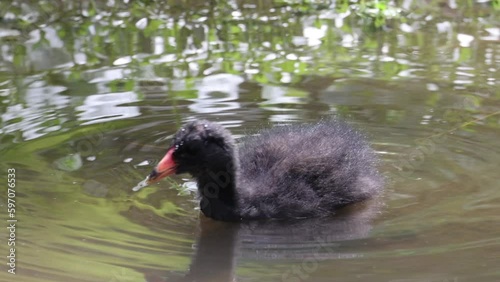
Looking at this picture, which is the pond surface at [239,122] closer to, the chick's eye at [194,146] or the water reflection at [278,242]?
the water reflection at [278,242]

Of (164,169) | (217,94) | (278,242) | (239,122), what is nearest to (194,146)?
(164,169)

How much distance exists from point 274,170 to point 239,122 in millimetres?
1399

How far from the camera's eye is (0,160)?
20.9 ft

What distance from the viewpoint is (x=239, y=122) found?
23.9 ft

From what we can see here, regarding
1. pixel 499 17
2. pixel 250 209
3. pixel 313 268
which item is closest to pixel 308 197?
pixel 250 209

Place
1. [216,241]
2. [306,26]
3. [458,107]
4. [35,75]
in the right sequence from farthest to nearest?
1. [306,26]
2. [35,75]
3. [458,107]
4. [216,241]

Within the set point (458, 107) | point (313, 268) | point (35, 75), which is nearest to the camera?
point (313, 268)

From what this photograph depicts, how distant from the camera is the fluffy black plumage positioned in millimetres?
5723

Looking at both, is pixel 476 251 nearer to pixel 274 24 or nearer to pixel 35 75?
pixel 35 75

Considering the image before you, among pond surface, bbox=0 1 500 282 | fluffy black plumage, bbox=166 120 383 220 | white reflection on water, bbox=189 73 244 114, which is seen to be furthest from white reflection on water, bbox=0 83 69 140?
fluffy black plumage, bbox=166 120 383 220

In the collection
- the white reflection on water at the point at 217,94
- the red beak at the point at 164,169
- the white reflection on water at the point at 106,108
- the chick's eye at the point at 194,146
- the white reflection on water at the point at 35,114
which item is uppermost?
the chick's eye at the point at 194,146

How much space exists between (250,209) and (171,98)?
2.45m

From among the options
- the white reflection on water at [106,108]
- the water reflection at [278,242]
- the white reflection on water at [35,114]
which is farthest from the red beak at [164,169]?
the white reflection on water at [106,108]

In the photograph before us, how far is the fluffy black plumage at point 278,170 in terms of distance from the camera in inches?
225
